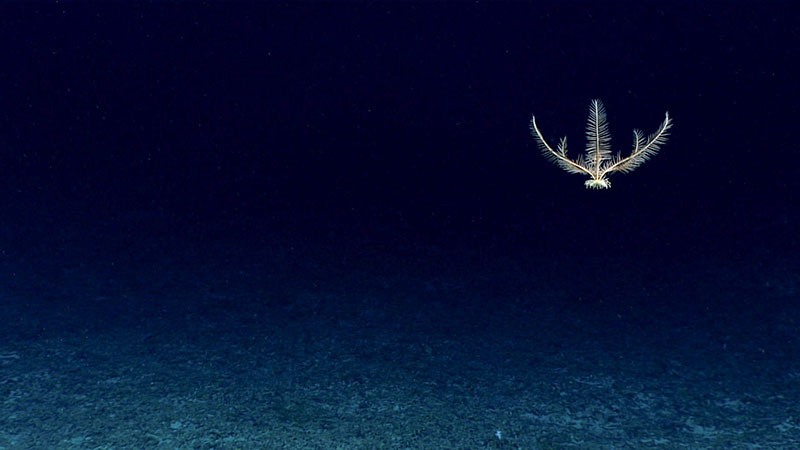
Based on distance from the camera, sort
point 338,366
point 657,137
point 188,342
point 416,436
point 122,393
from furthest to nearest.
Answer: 1. point 657,137
2. point 188,342
3. point 338,366
4. point 122,393
5. point 416,436

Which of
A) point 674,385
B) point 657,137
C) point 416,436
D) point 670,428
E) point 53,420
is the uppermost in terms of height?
point 657,137

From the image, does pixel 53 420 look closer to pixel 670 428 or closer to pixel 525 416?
pixel 525 416

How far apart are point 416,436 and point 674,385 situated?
3.06ft

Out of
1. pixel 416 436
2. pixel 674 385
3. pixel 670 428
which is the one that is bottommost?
pixel 416 436

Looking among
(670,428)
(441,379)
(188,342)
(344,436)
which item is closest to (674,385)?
(670,428)

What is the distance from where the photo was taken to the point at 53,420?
7.20 feet

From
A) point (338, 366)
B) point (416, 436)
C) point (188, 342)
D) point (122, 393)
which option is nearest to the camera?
point (416, 436)

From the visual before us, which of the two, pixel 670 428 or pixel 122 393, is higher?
pixel 670 428

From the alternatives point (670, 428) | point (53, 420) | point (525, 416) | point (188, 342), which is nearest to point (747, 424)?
point (670, 428)

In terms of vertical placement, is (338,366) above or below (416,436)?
above

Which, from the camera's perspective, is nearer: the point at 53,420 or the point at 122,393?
the point at 53,420

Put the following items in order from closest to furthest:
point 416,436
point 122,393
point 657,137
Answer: point 416,436 < point 122,393 < point 657,137

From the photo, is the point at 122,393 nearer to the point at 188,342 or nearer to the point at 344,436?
the point at 188,342

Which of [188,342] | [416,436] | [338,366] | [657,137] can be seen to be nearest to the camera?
[416,436]
